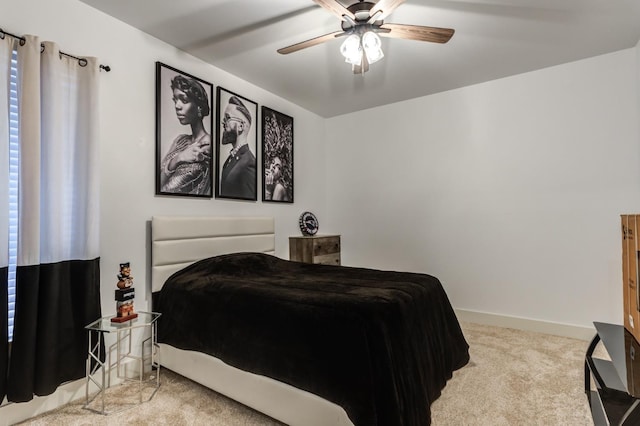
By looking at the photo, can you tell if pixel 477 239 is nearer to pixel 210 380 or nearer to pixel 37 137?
pixel 210 380

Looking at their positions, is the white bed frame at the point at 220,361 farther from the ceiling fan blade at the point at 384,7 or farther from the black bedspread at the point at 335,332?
the ceiling fan blade at the point at 384,7

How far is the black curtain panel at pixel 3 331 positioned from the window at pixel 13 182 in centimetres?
8

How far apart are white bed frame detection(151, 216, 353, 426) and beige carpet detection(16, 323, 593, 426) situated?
10 cm

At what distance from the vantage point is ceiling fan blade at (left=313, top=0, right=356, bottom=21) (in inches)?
68.7

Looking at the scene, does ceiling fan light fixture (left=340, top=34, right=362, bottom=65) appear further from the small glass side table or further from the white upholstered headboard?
the small glass side table

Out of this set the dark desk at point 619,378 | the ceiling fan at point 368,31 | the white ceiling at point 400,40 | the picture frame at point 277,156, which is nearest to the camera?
the dark desk at point 619,378

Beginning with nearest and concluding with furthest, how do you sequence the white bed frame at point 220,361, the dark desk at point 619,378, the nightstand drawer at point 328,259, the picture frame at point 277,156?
the dark desk at point 619,378, the white bed frame at point 220,361, the picture frame at point 277,156, the nightstand drawer at point 328,259

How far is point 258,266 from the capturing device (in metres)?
2.90

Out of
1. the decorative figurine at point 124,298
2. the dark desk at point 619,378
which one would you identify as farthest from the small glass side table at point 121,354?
the dark desk at point 619,378

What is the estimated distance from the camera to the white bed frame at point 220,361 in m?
1.64

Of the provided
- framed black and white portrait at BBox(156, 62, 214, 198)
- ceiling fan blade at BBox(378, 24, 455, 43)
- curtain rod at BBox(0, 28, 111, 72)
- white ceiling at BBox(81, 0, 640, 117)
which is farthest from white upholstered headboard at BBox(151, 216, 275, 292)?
ceiling fan blade at BBox(378, 24, 455, 43)

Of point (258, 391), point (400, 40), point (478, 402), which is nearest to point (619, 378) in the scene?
point (478, 402)

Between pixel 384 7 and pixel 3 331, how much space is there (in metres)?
2.75

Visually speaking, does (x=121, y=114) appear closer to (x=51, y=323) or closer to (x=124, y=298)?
(x=124, y=298)
